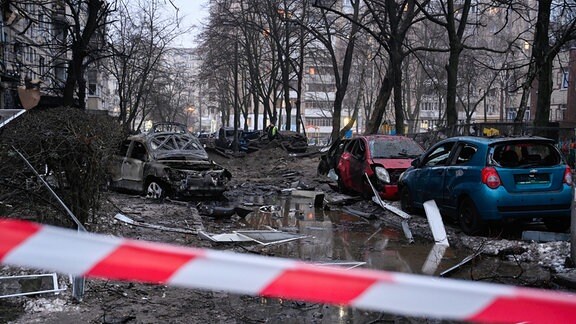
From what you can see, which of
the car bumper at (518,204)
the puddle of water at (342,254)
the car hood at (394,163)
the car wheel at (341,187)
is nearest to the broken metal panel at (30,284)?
the puddle of water at (342,254)

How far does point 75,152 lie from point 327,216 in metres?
6.48

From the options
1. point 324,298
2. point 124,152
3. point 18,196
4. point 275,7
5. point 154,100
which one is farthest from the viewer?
point 154,100

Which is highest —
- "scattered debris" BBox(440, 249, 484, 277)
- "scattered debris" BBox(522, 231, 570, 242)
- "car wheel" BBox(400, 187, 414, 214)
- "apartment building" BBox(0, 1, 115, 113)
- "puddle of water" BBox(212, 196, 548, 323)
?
"apartment building" BBox(0, 1, 115, 113)

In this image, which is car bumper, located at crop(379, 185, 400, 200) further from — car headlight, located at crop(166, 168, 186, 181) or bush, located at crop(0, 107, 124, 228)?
bush, located at crop(0, 107, 124, 228)

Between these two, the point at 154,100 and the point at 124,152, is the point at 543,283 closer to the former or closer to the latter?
the point at 124,152

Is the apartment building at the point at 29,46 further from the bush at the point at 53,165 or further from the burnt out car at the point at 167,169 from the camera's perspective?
the bush at the point at 53,165

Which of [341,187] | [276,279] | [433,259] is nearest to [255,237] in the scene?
[433,259]

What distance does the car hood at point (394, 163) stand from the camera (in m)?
12.3

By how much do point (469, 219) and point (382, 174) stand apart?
3868 millimetres

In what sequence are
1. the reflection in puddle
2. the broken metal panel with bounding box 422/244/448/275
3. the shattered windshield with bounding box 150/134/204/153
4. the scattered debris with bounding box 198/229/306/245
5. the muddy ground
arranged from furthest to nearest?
the shattered windshield with bounding box 150/134/204/153, the scattered debris with bounding box 198/229/306/245, the reflection in puddle, the broken metal panel with bounding box 422/244/448/275, the muddy ground

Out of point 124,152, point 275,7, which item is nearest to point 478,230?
point 124,152

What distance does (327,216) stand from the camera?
38.9 feet

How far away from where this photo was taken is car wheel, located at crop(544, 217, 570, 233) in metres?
8.45

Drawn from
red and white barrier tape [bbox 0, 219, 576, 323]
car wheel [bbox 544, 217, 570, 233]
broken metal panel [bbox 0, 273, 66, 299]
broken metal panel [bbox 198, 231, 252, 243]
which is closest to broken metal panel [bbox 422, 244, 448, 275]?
car wheel [bbox 544, 217, 570, 233]
